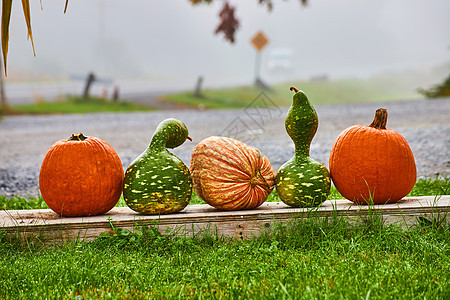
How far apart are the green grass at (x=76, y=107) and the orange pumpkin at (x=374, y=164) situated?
463 inches

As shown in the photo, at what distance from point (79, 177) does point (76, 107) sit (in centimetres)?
1235

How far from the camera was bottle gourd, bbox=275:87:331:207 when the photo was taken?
2.64m

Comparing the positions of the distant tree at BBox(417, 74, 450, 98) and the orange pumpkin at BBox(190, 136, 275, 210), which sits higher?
the distant tree at BBox(417, 74, 450, 98)

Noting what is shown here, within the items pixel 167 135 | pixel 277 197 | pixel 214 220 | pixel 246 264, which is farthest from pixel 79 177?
pixel 277 197

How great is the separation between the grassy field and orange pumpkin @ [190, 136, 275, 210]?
25cm

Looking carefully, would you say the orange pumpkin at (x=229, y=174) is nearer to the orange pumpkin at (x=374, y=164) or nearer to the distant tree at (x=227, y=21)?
the orange pumpkin at (x=374, y=164)

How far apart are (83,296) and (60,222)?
2.36ft

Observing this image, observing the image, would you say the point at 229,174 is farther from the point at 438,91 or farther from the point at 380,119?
the point at 438,91

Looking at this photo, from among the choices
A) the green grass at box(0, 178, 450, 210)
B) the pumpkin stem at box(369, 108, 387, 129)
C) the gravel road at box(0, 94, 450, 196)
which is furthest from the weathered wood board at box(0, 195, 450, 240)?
the gravel road at box(0, 94, 450, 196)

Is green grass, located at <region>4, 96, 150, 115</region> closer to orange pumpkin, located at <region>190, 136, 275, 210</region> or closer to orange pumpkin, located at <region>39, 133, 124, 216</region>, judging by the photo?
orange pumpkin, located at <region>39, 133, 124, 216</region>

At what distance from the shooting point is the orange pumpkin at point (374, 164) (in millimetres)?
2625

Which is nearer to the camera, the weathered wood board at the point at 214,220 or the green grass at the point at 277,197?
the weathered wood board at the point at 214,220

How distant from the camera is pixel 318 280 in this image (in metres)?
1.91

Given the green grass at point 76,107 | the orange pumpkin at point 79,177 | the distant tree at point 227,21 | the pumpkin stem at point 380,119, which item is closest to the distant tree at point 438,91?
the distant tree at point 227,21
